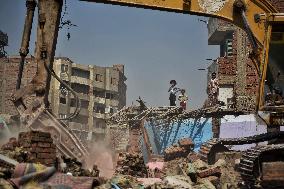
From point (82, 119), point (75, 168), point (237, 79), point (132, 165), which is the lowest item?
point (132, 165)

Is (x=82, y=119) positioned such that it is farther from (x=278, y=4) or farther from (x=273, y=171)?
(x=273, y=171)

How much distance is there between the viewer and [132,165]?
11.5m

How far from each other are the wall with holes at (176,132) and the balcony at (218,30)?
35.6 ft

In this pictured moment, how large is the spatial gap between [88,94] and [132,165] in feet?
177

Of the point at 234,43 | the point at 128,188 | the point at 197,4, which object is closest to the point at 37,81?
the point at 128,188

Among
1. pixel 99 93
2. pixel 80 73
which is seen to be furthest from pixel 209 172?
pixel 99 93

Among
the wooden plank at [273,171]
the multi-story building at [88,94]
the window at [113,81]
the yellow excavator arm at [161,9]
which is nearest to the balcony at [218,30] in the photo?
Answer: the yellow excavator arm at [161,9]

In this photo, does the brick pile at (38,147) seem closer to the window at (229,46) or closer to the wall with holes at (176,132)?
the wall with holes at (176,132)

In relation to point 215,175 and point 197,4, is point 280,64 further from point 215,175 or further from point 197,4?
point 215,175

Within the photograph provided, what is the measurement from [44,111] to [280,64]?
14.1 feet

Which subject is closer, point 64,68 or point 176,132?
point 176,132

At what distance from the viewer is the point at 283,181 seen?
18.9 ft

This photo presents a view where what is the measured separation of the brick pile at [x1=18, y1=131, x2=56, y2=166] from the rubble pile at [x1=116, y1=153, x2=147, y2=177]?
416 centimetres

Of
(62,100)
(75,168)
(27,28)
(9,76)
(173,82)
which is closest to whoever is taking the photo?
(75,168)
